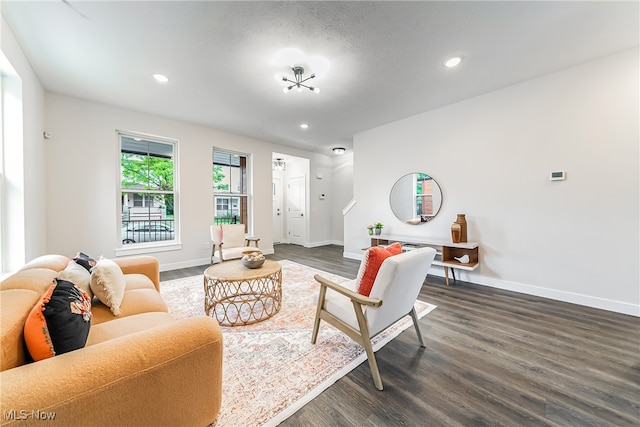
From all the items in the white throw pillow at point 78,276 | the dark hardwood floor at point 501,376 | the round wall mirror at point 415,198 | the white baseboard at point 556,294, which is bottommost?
the dark hardwood floor at point 501,376

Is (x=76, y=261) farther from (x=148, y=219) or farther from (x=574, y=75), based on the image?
(x=574, y=75)

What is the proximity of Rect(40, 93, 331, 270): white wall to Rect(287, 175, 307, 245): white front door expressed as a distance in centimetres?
269

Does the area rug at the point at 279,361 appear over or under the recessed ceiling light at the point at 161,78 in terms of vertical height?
under

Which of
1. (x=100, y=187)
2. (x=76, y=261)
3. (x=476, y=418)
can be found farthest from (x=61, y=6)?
(x=476, y=418)

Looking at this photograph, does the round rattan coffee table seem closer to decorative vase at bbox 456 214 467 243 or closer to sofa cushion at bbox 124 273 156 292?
sofa cushion at bbox 124 273 156 292

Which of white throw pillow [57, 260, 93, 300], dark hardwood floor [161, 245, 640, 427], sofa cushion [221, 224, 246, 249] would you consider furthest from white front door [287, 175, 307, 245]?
white throw pillow [57, 260, 93, 300]

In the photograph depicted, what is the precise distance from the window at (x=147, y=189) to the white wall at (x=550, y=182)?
178 inches

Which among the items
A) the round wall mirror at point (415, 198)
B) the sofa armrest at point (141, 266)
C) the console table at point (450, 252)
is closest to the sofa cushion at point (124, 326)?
the sofa armrest at point (141, 266)

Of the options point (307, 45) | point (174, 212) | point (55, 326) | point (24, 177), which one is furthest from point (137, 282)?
point (307, 45)

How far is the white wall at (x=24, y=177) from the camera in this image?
7.43ft

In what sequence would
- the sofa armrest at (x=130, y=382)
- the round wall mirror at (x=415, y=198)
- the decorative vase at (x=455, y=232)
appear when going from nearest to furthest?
1. the sofa armrest at (x=130, y=382)
2. the decorative vase at (x=455, y=232)
3. the round wall mirror at (x=415, y=198)

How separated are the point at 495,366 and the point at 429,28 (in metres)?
2.76

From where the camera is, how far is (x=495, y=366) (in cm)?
Answer: 168

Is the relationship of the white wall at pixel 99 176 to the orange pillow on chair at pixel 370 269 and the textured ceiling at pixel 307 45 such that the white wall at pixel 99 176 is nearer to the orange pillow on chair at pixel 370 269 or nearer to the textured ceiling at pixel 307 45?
the textured ceiling at pixel 307 45
